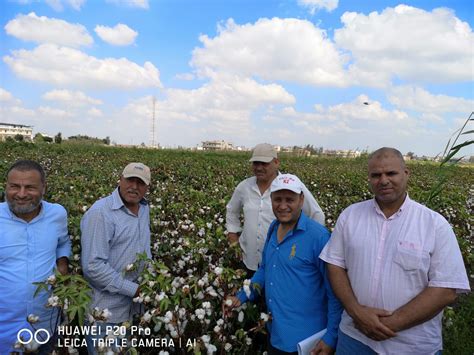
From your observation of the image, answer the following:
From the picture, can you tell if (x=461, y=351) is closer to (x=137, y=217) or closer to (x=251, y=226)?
(x=251, y=226)

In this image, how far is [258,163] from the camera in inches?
123

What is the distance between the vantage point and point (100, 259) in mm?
2266

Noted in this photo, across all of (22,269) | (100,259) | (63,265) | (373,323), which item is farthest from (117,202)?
(373,323)

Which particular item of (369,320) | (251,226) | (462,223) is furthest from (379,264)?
(462,223)

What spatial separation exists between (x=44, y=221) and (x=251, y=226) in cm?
153

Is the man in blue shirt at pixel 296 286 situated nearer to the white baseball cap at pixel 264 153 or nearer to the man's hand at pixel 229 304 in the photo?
the man's hand at pixel 229 304

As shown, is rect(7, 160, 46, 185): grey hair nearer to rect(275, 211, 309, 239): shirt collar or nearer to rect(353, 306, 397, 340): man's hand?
rect(275, 211, 309, 239): shirt collar

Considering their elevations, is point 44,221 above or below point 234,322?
above

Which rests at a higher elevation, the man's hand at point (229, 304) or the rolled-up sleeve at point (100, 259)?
the rolled-up sleeve at point (100, 259)

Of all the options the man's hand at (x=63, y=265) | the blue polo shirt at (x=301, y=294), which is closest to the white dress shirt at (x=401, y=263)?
the blue polo shirt at (x=301, y=294)

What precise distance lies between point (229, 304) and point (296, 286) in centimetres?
42

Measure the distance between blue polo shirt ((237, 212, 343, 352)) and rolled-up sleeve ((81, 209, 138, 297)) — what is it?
863mm

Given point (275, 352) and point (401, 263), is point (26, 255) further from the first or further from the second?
point (401, 263)

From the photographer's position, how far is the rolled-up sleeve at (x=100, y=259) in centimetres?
224
